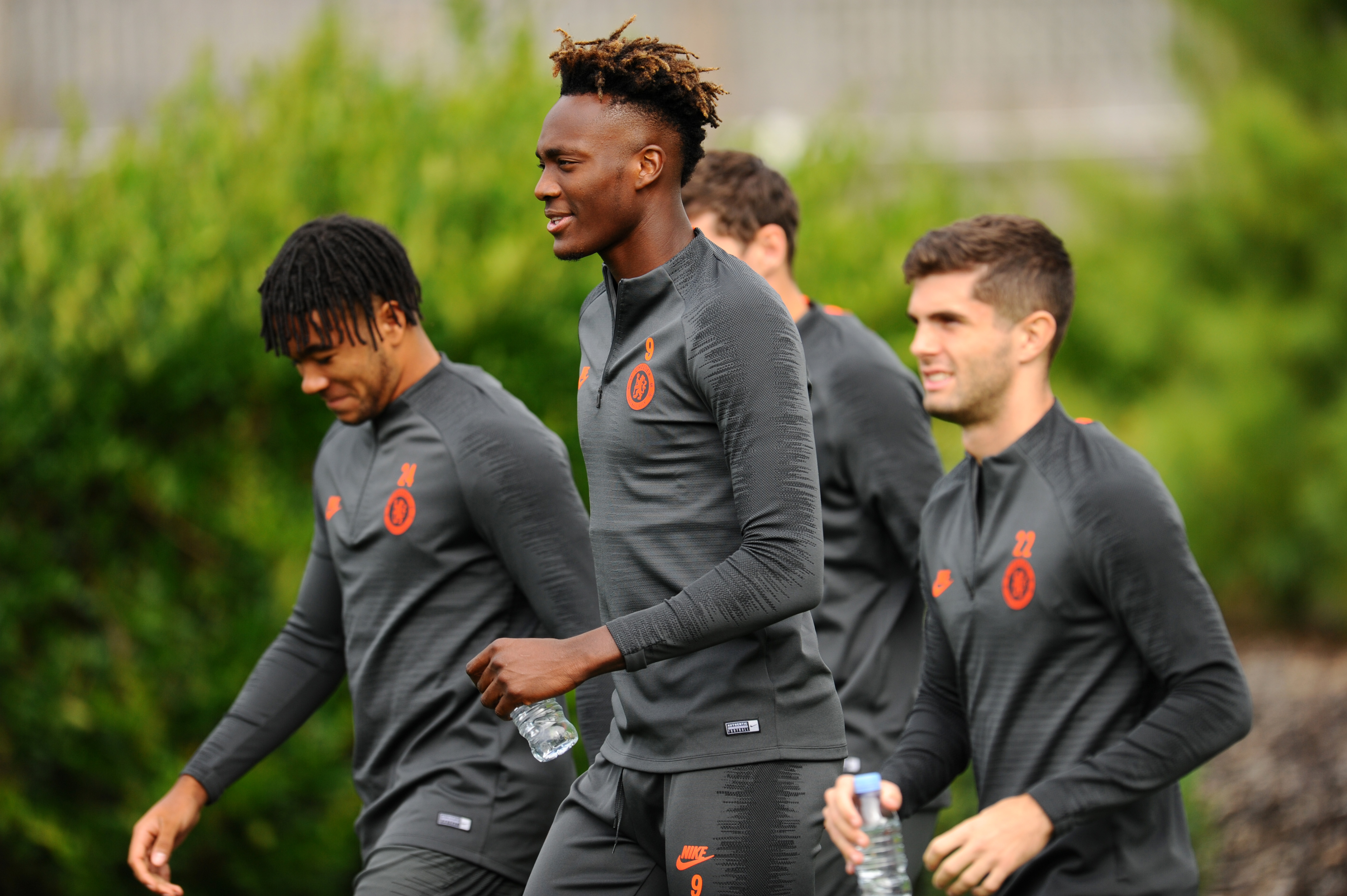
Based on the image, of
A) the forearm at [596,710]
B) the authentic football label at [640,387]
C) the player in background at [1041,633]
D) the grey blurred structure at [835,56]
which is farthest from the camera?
the grey blurred structure at [835,56]

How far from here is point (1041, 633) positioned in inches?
134

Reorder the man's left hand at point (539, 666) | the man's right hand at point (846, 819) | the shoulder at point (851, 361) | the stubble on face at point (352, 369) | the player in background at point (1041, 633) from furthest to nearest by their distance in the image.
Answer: the shoulder at point (851, 361), the stubble on face at point (352, 369), the player in background at point (1041, 633), the man's right hand at point (846, 819), the man's left hand at point (539, 666)

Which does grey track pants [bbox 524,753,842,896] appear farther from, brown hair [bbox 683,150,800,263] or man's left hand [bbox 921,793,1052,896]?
brown hair [bbox 683,150,800,263]

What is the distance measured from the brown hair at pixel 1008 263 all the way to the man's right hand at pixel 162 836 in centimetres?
228

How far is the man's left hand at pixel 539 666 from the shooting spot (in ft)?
8.44

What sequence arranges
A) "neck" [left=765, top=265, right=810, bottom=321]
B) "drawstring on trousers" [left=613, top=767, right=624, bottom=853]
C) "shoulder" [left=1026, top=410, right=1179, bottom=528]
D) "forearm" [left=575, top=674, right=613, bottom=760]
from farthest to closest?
"neck" [left=765, top=265, right=810, bottom=321], "forearm" [left=575, top=674, right=613, bottom=760], "shoulder" [left=1026, top=410, right=1179, bottom=528], "drawstring on trousers" [left=613, top=767, right=624, bottom=853]

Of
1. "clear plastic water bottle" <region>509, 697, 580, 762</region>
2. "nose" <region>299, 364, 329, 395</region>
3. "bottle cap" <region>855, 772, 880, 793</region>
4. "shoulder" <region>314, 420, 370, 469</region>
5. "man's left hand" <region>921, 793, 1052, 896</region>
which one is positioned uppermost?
"nose" <region>299, 364, 329, 395</region>

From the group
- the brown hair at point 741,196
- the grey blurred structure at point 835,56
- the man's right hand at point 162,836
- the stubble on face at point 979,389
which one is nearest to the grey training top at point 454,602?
the man's right hand at point 162,836

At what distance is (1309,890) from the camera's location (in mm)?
6418

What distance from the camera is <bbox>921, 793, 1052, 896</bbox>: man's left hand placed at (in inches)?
113

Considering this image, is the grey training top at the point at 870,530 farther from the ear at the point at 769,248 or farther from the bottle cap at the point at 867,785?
the bottle cap at the point at 867,785

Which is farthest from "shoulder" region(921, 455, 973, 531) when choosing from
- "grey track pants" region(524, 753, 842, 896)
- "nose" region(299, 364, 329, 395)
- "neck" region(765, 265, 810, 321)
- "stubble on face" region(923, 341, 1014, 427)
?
"nose" region(299, 364, 329, 395)

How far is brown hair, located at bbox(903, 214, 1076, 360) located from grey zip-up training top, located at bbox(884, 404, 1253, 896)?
0.40m

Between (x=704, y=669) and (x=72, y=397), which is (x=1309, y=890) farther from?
(x=72, y=397)
